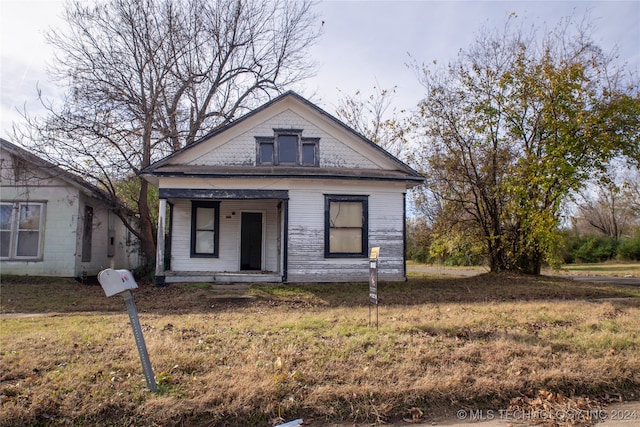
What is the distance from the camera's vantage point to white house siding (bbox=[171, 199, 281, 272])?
49.4 ft

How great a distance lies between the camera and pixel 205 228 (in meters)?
15.3

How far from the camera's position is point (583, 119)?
14.9m

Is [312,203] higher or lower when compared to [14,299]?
higher

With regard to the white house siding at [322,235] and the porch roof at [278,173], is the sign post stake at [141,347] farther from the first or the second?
the porch roof at [278,173]

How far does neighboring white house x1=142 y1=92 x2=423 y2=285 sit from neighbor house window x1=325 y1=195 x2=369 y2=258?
3 centimetres

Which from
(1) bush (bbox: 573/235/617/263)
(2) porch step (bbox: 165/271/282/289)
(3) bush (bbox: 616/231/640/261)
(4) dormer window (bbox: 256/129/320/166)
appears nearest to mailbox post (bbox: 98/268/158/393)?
(2) porch step (bbox: 165/271/282/289)

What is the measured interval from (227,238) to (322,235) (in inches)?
141

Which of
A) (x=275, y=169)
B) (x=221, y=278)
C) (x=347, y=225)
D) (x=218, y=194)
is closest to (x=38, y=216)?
(x=218, y=194)

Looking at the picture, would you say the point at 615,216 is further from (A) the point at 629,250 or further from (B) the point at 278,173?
(B) the point at 278,173

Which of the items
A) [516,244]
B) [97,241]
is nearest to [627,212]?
[516,244]

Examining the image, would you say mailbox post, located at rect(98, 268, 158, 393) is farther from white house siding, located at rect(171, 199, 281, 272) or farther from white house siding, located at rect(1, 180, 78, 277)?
white house siding, located at rect(1, 180, 78, 277)

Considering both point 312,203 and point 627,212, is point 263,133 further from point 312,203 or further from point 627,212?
point 627,212

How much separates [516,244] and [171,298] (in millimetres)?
13096

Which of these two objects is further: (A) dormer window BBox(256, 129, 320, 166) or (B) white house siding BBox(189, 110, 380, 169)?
(A) dormer window BBox(256, 129, 320, 166)
